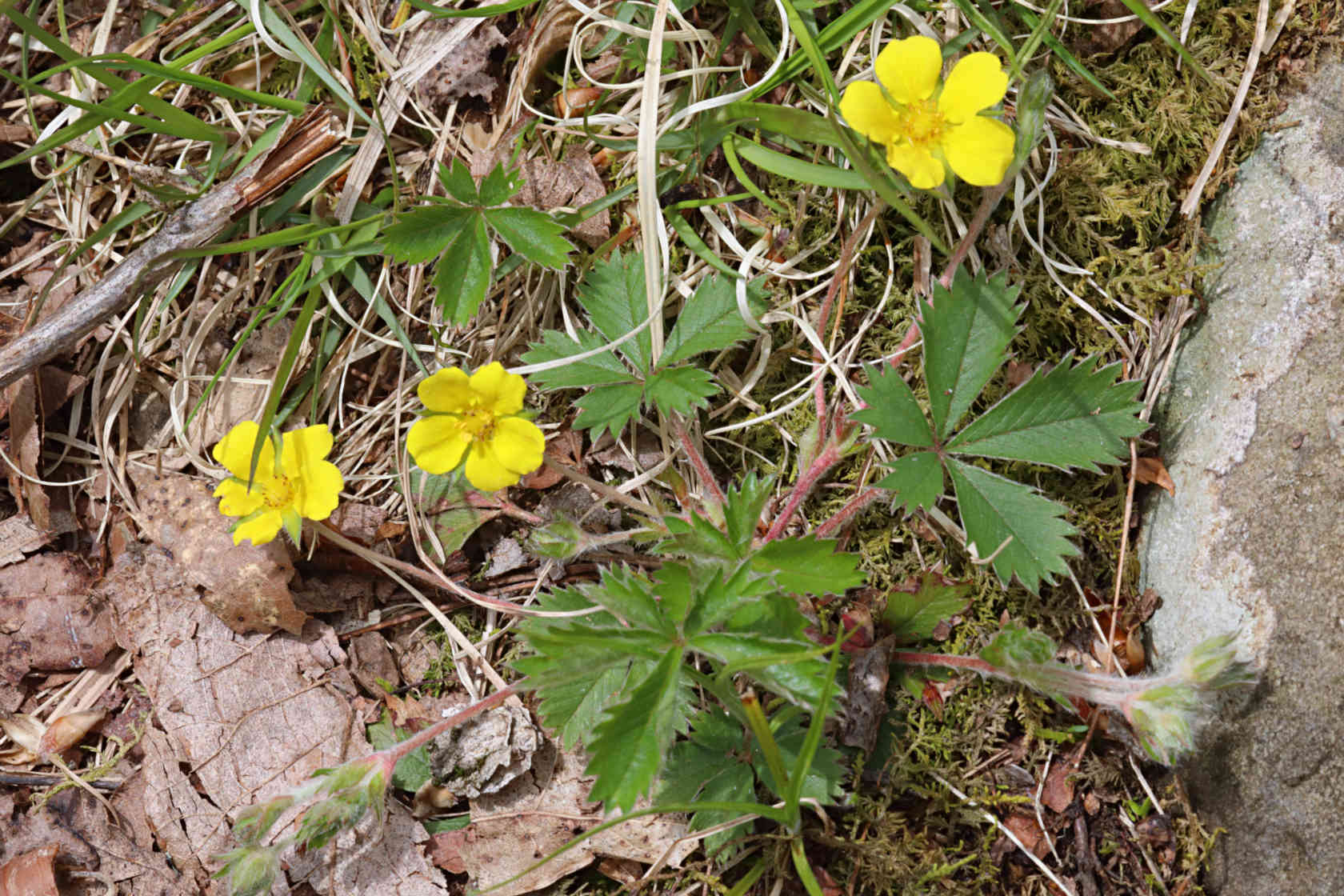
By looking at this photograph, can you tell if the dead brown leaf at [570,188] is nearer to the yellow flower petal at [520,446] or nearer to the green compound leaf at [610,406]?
the green compound leaf at [610,406]

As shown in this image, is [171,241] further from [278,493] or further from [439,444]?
[439,444]

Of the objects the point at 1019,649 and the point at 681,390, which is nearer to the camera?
the point at 1019,649

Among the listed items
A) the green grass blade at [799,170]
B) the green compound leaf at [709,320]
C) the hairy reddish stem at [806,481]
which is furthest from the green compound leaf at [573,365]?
the green grass blade at [799,170]

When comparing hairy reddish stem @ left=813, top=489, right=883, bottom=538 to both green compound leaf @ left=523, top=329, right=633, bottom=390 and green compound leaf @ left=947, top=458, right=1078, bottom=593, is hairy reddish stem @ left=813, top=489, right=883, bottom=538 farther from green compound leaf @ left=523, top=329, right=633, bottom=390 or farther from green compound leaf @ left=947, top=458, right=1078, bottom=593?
green compound leaf @ left=523, top=329, right=633, bottom=390

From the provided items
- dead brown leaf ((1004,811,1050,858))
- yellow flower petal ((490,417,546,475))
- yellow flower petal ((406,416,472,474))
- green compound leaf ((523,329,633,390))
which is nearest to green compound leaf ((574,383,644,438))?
green compound leaf ((523,329,633,390))

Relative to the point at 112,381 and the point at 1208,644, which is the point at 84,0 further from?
the point at 1208,644

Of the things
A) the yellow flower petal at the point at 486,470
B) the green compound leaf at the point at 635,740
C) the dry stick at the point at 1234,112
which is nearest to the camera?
the green compound leaf at the point at 635,740

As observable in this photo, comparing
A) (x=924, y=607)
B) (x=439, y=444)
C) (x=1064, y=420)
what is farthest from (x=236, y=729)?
(x=1064, y=420)
